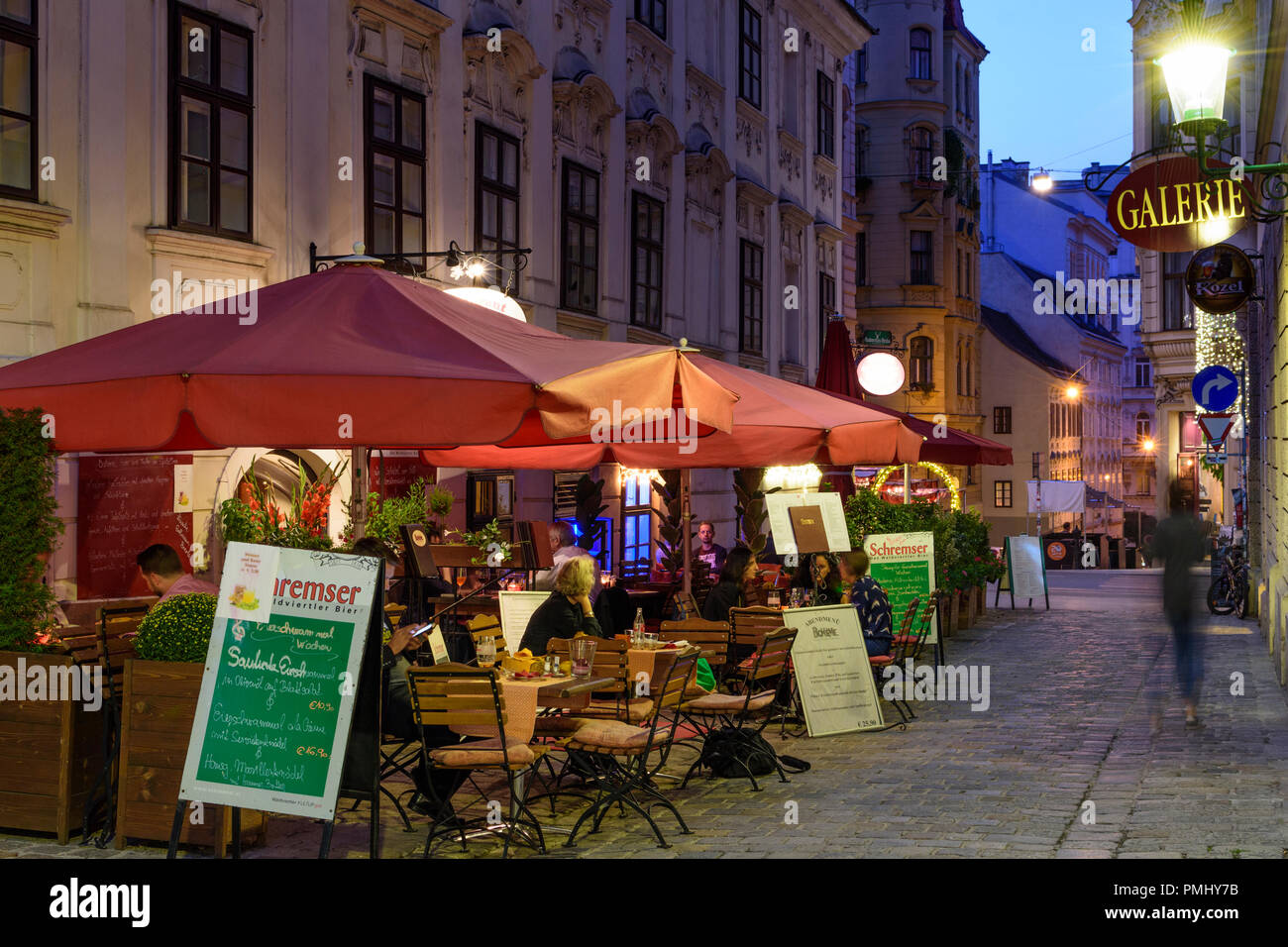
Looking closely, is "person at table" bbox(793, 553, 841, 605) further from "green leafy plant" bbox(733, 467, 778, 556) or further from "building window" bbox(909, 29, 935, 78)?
"building window" bbox(909, 29, 935, 78)

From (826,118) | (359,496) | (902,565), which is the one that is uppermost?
(826,118)

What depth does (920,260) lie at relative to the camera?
2021 inches

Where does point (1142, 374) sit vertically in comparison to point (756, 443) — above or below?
above

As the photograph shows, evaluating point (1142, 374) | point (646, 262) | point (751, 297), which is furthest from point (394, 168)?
point (1142, 374)

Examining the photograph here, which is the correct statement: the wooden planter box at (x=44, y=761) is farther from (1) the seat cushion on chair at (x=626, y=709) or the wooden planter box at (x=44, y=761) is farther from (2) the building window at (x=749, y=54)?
(2) the building window at (x=749, y=54)

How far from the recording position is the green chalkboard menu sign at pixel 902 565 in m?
15.8

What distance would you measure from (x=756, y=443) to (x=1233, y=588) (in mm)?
13383

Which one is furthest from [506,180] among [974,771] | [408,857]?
[408,857]

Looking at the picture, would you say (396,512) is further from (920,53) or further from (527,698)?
(920,53)

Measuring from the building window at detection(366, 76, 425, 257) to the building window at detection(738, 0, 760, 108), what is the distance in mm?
11419

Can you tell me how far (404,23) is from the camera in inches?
618

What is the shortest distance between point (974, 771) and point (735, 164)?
17.7 meters

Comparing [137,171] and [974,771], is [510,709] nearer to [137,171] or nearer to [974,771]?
[974,771]

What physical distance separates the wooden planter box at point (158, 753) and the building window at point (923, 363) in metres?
46.0
